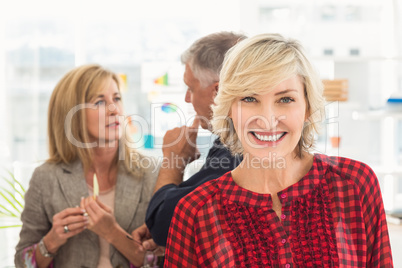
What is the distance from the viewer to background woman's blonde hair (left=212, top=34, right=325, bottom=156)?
3.82ft

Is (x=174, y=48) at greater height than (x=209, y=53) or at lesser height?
greater

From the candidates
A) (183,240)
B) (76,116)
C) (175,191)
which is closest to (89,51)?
(76,116)

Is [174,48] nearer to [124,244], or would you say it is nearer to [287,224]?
[124,244]

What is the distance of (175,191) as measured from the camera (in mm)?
1457

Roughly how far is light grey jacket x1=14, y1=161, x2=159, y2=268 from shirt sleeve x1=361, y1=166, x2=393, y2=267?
967 millimetres

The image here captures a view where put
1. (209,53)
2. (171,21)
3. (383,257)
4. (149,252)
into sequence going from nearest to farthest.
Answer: (383,257), (209,53), (149,252), (171,21)

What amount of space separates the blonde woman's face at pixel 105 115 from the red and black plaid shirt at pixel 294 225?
2.56 feet

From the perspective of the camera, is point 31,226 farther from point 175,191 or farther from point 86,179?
point 175,191

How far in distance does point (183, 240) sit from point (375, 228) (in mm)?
486

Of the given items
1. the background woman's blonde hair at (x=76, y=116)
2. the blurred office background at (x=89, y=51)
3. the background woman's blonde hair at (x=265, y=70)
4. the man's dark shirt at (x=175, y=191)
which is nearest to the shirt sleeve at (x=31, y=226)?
the background woman's blonde hair at (x=76, y=116)

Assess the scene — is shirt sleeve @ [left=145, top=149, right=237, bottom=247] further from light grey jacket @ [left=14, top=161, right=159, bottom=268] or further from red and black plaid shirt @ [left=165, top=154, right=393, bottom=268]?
light grey jacket @ [left=14, top=161, right=159, bottom=268]

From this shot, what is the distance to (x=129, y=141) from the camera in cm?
208

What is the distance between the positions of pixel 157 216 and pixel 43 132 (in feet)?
11.1

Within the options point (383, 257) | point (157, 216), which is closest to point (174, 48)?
point (157, 216)
